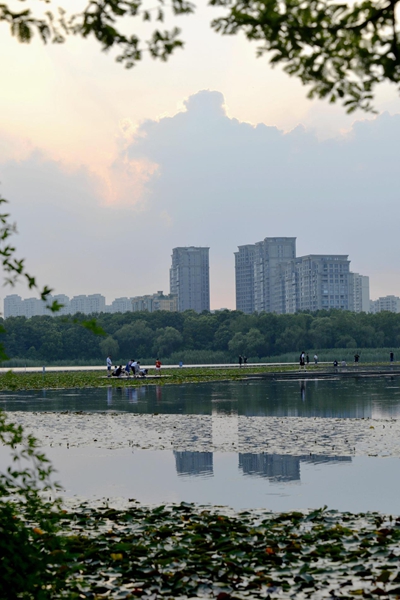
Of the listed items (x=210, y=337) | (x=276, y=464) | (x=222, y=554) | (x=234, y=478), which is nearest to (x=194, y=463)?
(x=276, y=464)

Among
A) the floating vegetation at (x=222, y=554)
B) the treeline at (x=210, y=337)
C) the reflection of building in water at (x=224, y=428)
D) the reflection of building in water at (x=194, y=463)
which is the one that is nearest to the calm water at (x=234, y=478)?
the reflection of building in water at (x=194, y=463)

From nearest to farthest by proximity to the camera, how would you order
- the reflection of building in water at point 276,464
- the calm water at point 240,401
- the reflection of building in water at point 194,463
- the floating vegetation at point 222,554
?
the floating vegetation at point 222,554, the reflection of building in water at point 276,464, the reflection of building in water at point 194,463, the calm water at point 240,401

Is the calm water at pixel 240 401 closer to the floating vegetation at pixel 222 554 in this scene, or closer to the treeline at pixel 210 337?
the floating vegetation at pixel 222 554

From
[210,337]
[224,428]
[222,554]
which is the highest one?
[210,337]

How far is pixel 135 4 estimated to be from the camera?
18.1ft

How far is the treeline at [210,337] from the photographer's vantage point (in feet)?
427

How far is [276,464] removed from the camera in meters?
14.3

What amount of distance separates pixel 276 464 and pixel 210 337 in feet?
421

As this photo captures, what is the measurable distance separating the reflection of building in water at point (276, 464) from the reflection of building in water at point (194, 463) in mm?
581

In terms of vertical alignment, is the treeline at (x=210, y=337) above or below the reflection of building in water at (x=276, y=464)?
above

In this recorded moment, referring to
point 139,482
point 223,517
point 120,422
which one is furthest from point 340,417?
point 223,517

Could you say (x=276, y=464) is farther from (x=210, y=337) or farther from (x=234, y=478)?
(x=210, y=337)

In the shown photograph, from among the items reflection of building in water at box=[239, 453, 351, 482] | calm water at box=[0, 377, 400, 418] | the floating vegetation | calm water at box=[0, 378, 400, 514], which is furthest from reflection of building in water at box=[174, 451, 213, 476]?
calm water at box=[0, 377, 400, 418]

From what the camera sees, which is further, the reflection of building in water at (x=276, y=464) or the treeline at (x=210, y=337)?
the treeline at (x=210, y=337)
